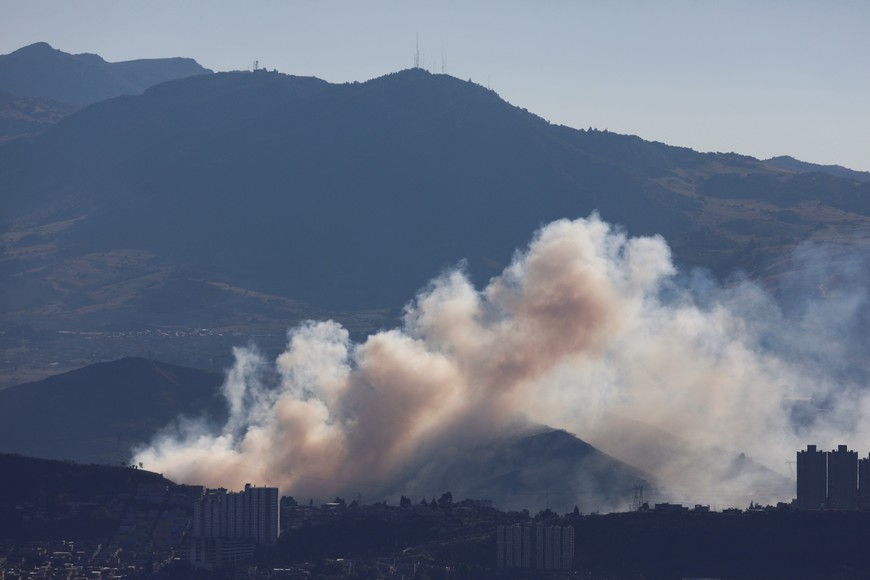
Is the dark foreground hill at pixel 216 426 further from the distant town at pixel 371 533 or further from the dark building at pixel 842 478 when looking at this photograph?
the dark building at pixel 842 478

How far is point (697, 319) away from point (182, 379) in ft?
141

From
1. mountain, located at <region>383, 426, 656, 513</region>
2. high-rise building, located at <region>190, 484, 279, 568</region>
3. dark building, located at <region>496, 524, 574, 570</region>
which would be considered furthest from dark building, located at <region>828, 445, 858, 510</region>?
high-rise building, located at <region>190, 484, 279, 568</region>

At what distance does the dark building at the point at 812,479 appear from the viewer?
11325 cm

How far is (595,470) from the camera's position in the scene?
13488cm

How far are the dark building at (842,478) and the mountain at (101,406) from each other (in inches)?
2434

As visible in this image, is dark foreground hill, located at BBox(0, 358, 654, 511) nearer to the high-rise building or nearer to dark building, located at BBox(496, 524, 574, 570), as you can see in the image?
the high-rise building

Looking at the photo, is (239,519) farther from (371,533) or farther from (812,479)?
(812,479)

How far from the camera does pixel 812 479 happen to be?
114000 mm

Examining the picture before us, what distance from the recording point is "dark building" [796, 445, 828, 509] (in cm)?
11325

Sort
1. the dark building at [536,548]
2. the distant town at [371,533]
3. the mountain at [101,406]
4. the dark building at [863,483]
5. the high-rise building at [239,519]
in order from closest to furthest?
the dark building at [536,548], the distant town at [371,533], the high-rise building at [239,519], the dark building at [863,483], the mountain at [101,406]

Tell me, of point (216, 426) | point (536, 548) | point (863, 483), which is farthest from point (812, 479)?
Answer: point (216, 426)

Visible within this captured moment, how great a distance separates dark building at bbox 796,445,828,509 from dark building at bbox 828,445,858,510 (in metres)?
0.32

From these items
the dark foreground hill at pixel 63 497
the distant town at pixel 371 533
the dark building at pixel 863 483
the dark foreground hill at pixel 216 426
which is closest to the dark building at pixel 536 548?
the distant town at pixel 371 533

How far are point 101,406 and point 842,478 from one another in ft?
248
